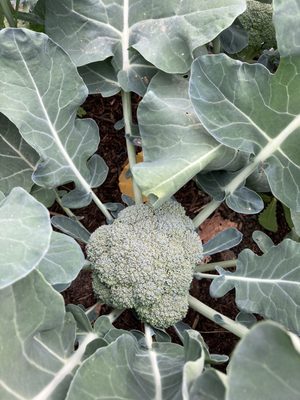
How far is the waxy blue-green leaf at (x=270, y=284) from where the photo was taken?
0.99m

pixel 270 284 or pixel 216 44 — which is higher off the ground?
pixel 216 44

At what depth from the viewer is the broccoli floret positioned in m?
1.24

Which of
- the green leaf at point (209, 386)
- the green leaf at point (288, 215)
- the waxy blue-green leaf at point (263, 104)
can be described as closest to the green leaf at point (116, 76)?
the waxy blue-green leaf at point (263, 104)

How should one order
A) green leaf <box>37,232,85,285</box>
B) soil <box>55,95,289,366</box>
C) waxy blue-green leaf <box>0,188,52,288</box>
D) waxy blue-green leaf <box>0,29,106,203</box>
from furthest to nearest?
soil <box>55,95,289,366</box> < waxy blue-green leaf <box>0,29,106,203</box> < green leaf <box>37,232,85,285</box> < waxy blue-green leaf <box>0,188,52,288</box>

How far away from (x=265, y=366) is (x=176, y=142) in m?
0.49

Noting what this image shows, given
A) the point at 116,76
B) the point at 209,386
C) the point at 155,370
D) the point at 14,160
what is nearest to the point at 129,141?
the point at 116,76

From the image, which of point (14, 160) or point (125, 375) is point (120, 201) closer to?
point (14, 160)

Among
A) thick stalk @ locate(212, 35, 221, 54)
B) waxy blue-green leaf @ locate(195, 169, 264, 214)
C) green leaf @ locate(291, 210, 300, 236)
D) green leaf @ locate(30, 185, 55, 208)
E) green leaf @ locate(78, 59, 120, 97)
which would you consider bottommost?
green leaf @ locate(291, 210, 300, 236)

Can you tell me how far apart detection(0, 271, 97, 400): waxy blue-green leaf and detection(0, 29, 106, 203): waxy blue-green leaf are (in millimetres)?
308

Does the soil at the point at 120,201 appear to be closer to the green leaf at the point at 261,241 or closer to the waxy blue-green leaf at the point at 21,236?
the green leaf at the point at 261,241

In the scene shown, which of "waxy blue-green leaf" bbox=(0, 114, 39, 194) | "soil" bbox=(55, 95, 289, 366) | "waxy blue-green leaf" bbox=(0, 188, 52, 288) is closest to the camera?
"waxy blue-green leaf" bbox=(0, 188, 52, 288)

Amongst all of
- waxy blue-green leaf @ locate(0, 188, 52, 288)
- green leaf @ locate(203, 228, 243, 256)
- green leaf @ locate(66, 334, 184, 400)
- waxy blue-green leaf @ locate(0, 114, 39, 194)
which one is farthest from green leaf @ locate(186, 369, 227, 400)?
waxy blue-green leaf @ locate(0, 114, 39, 194)

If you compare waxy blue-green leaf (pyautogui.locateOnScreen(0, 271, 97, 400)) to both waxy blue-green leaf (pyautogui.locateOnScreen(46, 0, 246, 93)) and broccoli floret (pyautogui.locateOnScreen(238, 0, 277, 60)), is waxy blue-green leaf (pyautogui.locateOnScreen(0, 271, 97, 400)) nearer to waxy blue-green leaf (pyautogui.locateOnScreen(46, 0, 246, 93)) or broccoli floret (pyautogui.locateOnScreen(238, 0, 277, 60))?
waxy blue-green leaf (pyautogui.locateOnScreen(46, 0, 246, 93))

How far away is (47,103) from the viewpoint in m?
1.04
